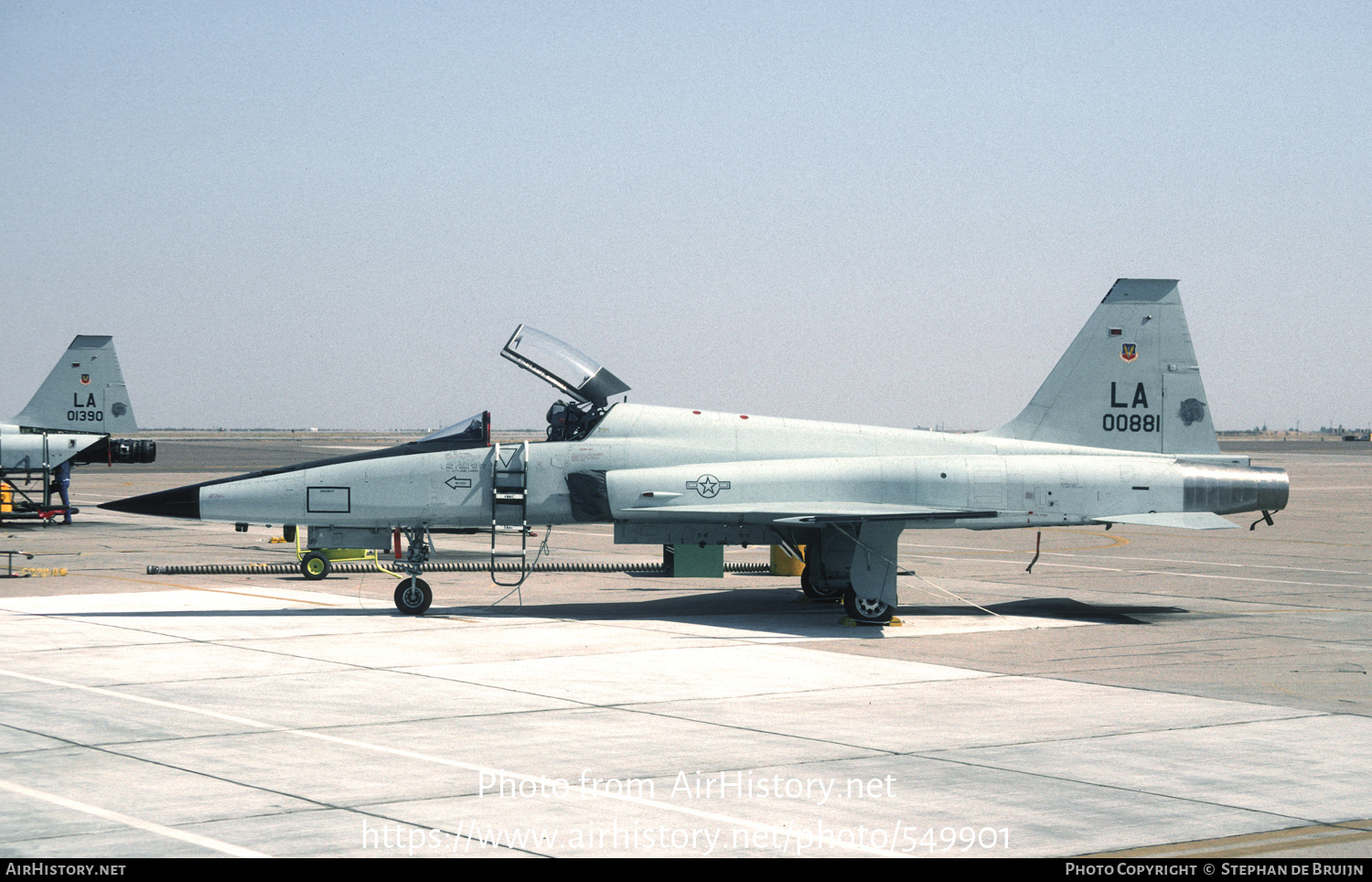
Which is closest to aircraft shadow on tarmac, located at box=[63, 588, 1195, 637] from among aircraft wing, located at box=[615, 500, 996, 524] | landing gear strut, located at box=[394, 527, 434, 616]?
landing gear strut, located at box=[394, 527, 434, 616]

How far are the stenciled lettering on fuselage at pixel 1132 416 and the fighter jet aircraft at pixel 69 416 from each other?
2835 centimetres

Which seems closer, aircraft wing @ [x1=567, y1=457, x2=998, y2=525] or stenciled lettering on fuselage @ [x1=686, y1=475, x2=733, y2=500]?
aircraft wing @ [x1=567, y1=457, x2=998, y2=525]

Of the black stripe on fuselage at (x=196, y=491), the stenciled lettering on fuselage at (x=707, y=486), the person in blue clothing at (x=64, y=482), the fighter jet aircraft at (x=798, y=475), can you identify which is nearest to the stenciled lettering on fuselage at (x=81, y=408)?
the person in blue clothing at (x=64, y=482)

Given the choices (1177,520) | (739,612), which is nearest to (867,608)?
(739,612)

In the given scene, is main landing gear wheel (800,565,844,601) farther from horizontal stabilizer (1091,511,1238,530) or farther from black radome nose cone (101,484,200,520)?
black radome nose cone (101,484,200,520)

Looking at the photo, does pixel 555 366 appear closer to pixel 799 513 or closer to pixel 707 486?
pixel 707 486

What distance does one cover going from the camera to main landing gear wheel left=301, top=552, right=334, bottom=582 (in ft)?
77.8

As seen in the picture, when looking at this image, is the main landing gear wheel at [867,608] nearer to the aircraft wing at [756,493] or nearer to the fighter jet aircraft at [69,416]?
Answer: the aircraft wing at [756,493]

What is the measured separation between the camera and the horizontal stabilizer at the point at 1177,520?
61.2 ft

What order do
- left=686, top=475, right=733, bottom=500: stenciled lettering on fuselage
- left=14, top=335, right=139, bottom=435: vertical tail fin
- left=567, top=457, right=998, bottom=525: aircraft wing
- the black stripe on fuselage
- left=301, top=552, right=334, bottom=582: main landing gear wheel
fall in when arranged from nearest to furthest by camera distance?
the black stripe on fuselage, left=567, top=457, right=998, bottom=525: aircraft wing, left=686, top=475, right=733, bottom=500: stenciled lettering on fuselage, left=301, top=552, right=334, bottom=582: main landing gear wheel, left=14, top=335, right=139, bottom=435: vertical tail fin

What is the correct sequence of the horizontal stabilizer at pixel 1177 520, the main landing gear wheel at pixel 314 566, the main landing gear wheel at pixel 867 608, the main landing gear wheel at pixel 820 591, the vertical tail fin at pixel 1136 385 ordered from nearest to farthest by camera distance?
the main landing gear wheel at pixel 867 608 → the horizontal stabilizer at pixel 1177 520 → the vertical tail fin at pixel 1136 385 → the main landing gear wheel at pixel 820 591 → the main landing gear wheel at pixel 314 566

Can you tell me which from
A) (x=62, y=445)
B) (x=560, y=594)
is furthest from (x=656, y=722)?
(x=62, y=445)

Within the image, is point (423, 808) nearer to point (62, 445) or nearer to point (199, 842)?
point (199, 842)

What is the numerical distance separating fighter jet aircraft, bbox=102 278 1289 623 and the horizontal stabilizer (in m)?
0.03
